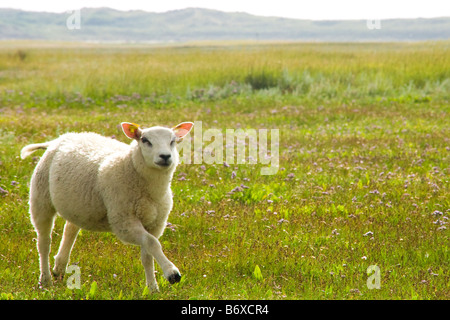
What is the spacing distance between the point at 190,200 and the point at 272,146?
445cm

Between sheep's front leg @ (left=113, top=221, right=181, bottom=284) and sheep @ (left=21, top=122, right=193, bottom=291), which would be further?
sheep @ (left=21, top=122, right=193, bottom=291)

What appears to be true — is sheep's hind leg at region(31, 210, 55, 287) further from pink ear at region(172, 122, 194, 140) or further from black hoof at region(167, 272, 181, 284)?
black hoof at region(167, 272, 181, 284)

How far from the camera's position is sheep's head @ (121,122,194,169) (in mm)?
5137

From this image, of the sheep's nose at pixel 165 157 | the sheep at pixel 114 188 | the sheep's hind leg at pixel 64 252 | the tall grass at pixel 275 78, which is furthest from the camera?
the tall grass at pixel 275 78

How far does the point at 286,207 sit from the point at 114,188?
318cm

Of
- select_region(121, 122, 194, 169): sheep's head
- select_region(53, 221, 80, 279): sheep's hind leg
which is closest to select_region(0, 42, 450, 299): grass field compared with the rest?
select_region(53, 221, 80, 279): sheep's hind leg

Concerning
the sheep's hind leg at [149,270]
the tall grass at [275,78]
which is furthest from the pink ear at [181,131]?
the tall grass at [275,78]

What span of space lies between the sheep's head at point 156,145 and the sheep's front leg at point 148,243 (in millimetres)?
601

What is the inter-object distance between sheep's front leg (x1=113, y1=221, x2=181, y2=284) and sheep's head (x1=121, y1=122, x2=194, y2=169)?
60 centimetres

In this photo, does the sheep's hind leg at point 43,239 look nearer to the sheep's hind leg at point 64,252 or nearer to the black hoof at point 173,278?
the sheep's hind leg at point 64,252

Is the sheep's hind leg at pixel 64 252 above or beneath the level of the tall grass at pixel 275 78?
beneath

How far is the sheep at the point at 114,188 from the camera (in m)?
5.25
